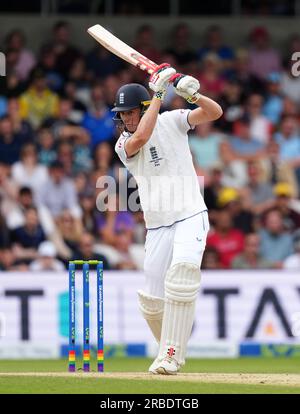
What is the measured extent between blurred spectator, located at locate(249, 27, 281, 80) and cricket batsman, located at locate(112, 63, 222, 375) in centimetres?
853

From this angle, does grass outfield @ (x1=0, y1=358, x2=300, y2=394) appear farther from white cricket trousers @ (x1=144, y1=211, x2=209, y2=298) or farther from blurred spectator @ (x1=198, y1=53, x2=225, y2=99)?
blurred spectator @ (x1=198, y1=53, x2=225, y2=99)

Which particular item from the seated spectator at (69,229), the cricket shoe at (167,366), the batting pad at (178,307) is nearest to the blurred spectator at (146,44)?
the seated spectator at (69,229)

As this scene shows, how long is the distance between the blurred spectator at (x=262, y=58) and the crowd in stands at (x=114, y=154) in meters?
0.01

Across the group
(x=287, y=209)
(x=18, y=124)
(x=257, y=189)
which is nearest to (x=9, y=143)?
(x=18, y=124)

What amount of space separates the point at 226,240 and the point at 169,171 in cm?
562

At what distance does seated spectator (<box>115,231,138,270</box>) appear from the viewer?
13453 millimetres

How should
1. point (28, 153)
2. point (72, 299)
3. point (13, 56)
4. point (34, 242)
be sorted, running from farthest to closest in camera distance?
point (13, 56)
point (28, 153)
point (34, 242)
point (72, 299)

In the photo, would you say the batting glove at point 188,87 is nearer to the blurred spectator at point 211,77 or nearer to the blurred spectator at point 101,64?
the blurred spectator at point 211,77

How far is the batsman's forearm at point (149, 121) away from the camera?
809 centimetres

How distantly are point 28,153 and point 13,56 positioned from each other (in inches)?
78.1

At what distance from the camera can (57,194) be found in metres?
14.3

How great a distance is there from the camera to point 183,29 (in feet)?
54.9
